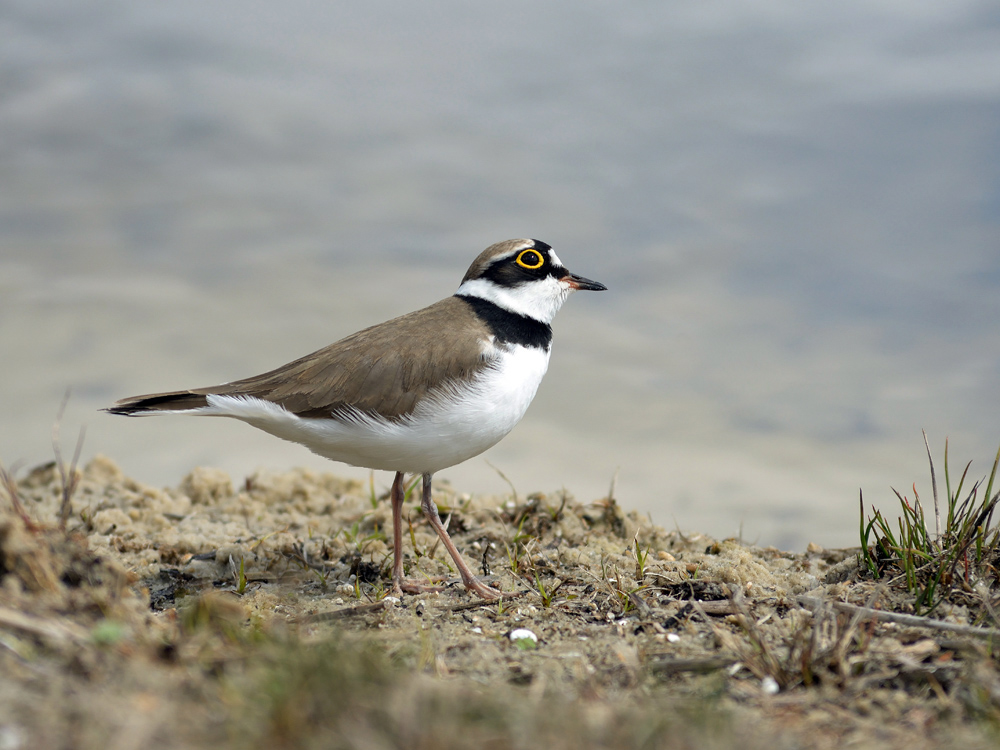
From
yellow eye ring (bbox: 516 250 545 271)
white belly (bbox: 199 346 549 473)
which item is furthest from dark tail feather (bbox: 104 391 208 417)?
yellow eye ring (bbox: 516 250 545 271)

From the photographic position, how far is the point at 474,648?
409cm

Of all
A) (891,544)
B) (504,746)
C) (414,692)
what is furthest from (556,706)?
(891,544)

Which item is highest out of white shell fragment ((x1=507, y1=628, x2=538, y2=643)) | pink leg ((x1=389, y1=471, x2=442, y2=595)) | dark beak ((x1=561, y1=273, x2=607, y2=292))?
dark beak ((x1=561, y1=273, x2=607, y2=292))

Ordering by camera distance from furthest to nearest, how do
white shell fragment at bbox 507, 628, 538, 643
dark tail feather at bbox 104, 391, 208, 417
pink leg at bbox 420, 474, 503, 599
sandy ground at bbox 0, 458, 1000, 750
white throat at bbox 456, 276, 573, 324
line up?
white throat at bbox 456, 276, 573, 324
dark tail feather at bbox 104, 391, 208, 417
pink leg at bbox 420, 474, 503, 599
white shell fragment at bbox 507, 628, 538, 643
sandy ground at bbox 0, 458, 1000, 750

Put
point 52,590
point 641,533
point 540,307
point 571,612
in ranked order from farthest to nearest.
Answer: point 641,533 < point 540,307 < point 571,612 < point 52,590

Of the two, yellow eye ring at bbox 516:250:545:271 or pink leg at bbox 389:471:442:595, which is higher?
yellow eye ring at bbox 516:250:545:271

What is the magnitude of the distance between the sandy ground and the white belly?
2.71ft

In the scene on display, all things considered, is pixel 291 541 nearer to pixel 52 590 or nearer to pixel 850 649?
pixel 52 590

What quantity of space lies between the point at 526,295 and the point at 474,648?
8.41 feet

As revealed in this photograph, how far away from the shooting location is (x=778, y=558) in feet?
20.0

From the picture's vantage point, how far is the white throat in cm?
578

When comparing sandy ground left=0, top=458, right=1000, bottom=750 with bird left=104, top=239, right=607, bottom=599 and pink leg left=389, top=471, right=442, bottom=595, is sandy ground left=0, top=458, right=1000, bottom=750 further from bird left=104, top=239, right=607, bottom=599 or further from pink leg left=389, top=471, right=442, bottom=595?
bird left=104, top=239, right=607, bottom=599

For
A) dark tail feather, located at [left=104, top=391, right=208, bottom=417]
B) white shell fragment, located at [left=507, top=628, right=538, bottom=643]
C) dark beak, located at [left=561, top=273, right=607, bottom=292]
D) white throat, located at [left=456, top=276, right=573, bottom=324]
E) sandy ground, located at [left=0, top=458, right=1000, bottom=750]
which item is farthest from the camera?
dark beak, located at [left=561, top=273, right=607, bottom=292]

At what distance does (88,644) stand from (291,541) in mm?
3317
